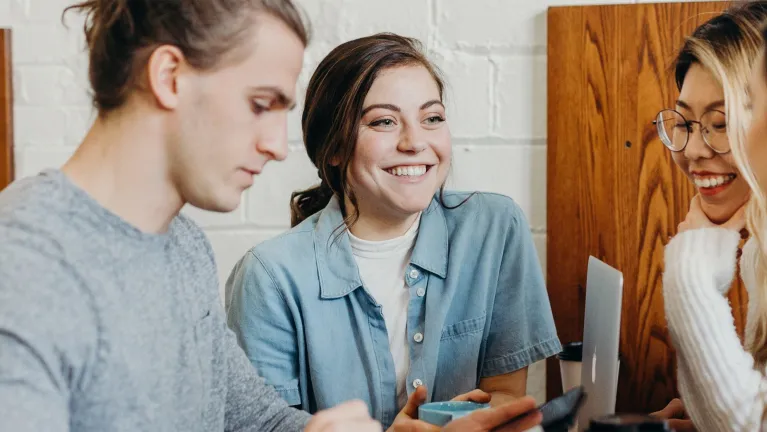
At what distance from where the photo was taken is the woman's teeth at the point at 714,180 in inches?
46.0

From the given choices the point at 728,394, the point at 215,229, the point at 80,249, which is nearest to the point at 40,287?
the point at 80,249

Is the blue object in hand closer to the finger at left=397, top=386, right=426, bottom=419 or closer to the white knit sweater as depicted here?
the finger at left=397, top=386, right=426, bottom=419

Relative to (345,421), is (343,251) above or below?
above

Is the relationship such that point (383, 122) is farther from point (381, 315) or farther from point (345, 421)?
point (345, 421)

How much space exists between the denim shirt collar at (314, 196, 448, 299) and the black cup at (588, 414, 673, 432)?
2.24ft

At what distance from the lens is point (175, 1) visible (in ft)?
2.52

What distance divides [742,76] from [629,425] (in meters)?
0.67

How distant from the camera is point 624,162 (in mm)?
1476

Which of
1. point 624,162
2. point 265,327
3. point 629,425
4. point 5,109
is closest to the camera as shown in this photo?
point 629,425

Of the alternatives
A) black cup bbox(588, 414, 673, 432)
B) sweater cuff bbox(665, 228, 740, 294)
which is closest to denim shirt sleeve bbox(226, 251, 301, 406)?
sweater cuff bbox(665, 228, 740, 294)

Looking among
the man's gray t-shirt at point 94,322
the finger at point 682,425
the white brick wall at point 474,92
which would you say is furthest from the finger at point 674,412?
the man's gray t-shirt at point 94,322

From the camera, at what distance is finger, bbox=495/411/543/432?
872 mm

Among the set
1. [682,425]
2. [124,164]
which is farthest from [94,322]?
[682,425]

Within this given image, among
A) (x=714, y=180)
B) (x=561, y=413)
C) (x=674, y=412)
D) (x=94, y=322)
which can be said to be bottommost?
(x=674, y=412)
